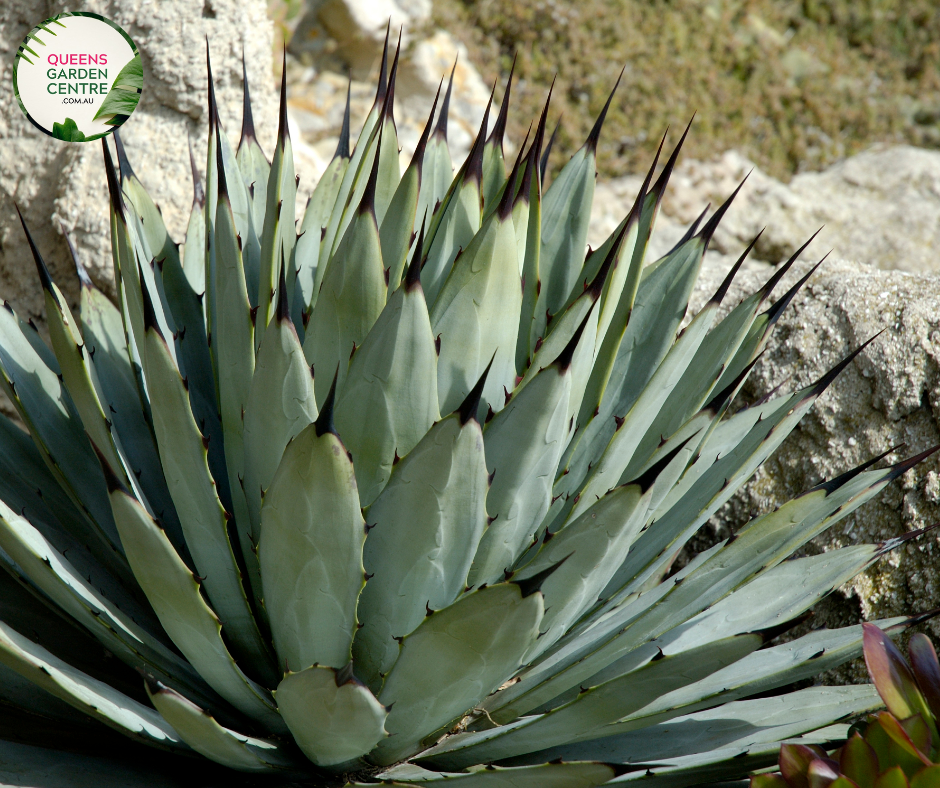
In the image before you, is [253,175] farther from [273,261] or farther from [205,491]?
[205,491]

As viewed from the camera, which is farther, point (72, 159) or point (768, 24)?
point (768, 24)

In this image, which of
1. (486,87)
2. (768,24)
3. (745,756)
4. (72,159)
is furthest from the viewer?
(768,24)

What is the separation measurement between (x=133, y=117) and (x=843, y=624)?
2.84m

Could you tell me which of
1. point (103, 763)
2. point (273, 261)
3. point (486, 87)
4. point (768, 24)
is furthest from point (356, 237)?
point (768, 24)

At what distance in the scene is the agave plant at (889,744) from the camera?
1.00m

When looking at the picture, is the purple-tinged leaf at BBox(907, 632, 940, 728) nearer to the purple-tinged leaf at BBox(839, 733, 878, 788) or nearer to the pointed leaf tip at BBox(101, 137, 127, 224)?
the purple-tinged leaf at BBox(839, 733, 878, 788)

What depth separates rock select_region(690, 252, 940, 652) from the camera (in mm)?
1883

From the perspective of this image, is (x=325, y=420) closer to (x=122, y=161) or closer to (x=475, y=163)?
(x=475, y=163)

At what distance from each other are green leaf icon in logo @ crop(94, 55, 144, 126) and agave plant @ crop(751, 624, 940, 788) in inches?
89.8

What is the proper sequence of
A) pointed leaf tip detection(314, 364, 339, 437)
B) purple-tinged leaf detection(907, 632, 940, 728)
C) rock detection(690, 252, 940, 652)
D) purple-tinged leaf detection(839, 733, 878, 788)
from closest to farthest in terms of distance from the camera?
pointed leaf tip detection(314, 364, 339, 437) < purple-tinged leaf detection(839, 733, 878, 788) < purple-tinged leaf detection(907, 632, 940, 728) < rock detection(690, 252, 940, 652)

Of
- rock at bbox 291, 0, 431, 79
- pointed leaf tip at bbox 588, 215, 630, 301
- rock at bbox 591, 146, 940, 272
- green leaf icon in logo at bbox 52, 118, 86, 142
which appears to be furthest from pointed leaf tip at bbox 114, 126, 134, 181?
rock at bbox 291, 0, 431, 79

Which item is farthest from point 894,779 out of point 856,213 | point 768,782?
point 856,213

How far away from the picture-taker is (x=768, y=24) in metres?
7.30

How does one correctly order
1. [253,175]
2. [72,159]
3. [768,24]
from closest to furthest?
[253,175] → [72,159] → [768,24]
